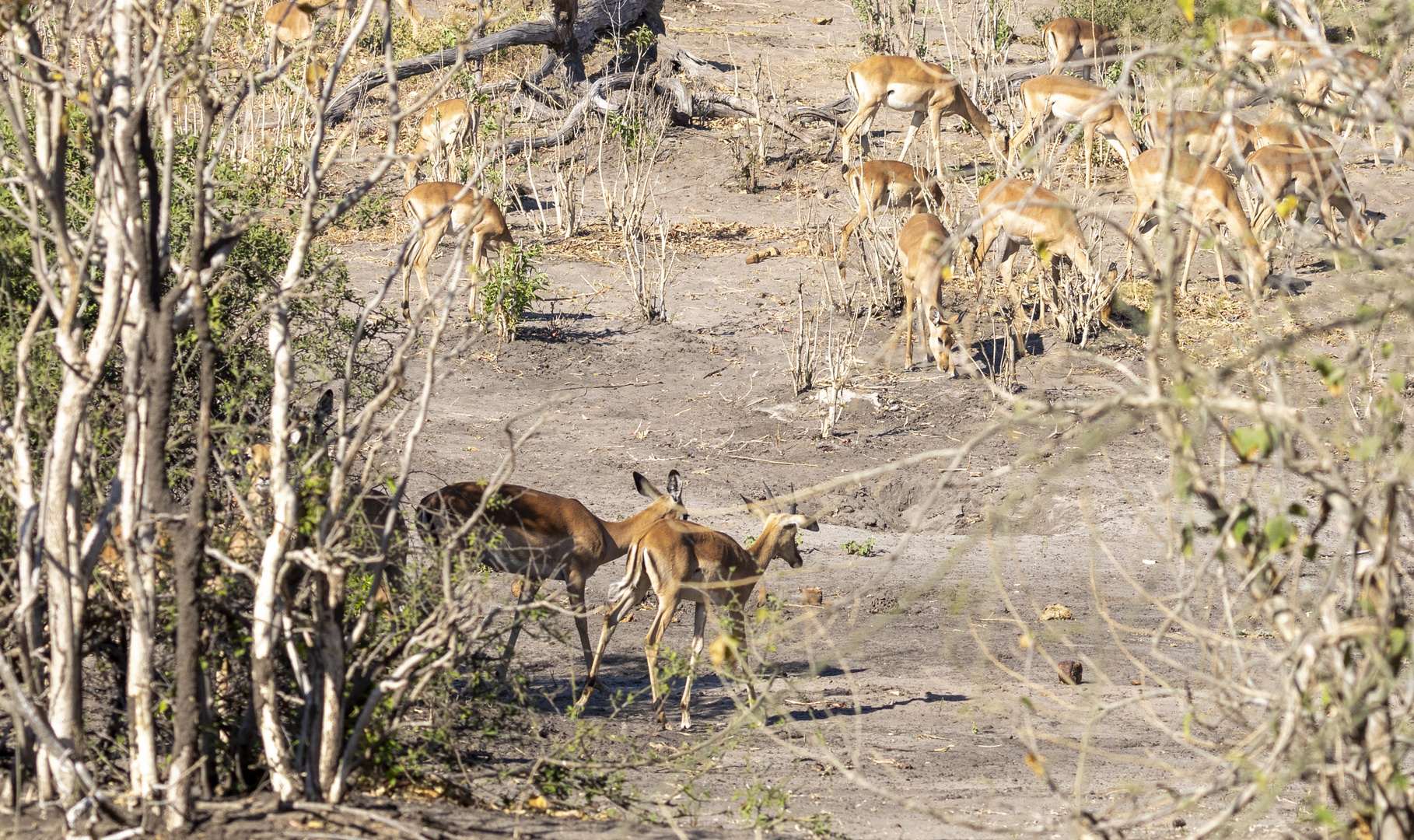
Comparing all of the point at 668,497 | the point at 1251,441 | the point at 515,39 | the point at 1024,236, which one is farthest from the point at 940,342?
the point at 1251,441

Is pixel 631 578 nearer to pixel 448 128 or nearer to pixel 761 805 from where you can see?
pixel 761 805

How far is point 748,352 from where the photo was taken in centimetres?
1211

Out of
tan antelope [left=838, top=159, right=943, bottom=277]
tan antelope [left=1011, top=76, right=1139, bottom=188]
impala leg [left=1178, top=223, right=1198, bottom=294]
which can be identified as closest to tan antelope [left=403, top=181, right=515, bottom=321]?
tan antelope [left=838, top=159, right=943, bottom=277]

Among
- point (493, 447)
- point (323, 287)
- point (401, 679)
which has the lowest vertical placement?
point (493, 447)

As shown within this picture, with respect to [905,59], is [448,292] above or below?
below

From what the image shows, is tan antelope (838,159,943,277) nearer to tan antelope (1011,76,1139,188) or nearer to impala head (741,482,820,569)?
tan antelope (1011,76,1139,188)

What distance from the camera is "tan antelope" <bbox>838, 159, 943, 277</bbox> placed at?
13.6m

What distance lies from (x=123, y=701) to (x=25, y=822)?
0.58 metres

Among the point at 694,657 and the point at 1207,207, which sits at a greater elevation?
the point at 1207,207

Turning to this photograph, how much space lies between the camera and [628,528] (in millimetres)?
7656

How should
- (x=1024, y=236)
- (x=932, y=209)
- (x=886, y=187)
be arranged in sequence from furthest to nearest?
1. (x=932, y=209)
2. (x=886, y=187)
3. (x=1024, y=236)

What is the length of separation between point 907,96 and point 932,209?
229 centimetres

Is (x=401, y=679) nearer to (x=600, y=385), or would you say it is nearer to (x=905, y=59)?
(x=600, y=385)

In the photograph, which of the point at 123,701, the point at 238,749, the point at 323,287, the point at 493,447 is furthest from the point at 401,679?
the point at 493,447
